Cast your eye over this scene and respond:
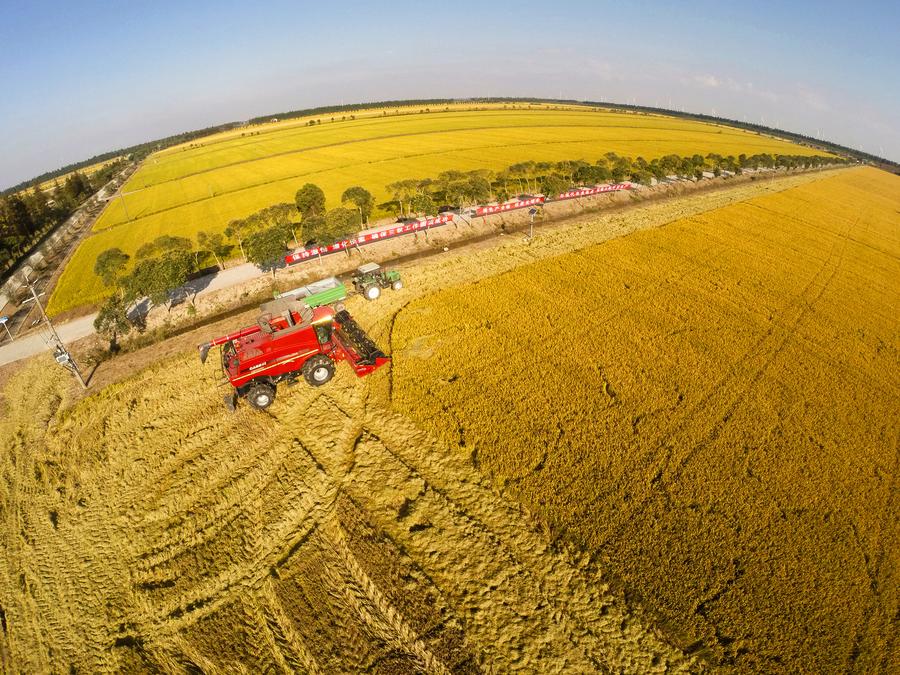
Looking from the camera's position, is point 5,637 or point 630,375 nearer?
point 5,637

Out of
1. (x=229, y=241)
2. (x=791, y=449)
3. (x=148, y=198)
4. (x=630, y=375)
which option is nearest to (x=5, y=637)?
(x=630, y=375)

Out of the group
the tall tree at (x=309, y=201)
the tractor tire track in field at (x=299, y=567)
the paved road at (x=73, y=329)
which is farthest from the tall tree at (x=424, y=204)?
the tractor tire track in field at (x=299, y=567)

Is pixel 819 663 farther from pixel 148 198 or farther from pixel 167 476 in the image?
pixel 148 198

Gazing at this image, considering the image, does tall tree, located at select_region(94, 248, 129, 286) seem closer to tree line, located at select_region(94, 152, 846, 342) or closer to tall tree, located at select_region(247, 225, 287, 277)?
tree line, located at select_region(94, 152, 846, 342)

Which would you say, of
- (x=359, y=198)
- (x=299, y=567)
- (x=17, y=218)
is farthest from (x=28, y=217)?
(x=299, y=567)

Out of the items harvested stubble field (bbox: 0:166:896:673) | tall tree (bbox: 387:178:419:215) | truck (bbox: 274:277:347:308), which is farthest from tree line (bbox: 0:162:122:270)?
harvested stubble field (bbox: 0:166:896:673)

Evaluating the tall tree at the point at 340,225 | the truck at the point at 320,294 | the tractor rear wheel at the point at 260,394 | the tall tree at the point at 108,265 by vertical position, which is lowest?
the tractor rear wheel at the point at 260,394

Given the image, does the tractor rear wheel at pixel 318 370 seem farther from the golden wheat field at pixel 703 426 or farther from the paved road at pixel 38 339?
the paved road at pixel 38 339
